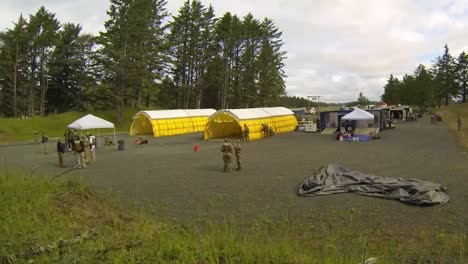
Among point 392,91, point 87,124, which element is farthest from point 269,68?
point 392,91

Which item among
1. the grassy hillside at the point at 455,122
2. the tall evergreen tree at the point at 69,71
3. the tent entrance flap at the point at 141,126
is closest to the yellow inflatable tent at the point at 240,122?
the tent entrance flap at the point at 141,126

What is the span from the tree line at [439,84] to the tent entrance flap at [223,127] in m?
75.0

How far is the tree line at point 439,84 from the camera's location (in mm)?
85625

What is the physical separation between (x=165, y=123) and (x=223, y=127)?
6.59 m

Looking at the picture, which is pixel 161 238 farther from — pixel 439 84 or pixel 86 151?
pixel 439 84

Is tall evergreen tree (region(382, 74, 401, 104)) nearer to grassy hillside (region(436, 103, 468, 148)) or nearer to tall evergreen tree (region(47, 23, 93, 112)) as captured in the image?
grassy hillside (region(436, 103, 468, 148))

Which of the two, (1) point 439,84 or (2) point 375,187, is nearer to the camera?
(2) point 375,187

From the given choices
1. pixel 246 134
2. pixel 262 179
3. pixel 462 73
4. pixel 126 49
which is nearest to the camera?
pixel 262 179

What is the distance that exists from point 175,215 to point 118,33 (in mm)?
42165

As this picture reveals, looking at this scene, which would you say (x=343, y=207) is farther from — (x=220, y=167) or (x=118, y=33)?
(x=118, y=33)

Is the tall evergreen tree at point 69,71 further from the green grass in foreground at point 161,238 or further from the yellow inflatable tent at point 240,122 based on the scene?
the green grass in foreground at point 161,238

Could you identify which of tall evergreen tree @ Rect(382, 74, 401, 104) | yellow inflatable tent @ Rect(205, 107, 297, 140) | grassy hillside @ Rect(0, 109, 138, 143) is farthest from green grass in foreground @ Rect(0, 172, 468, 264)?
tall evergreen tree @ Rect(382, 74, 401, 104)

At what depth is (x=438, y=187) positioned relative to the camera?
10.7 metres

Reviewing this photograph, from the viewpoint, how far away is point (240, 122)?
3003cm
